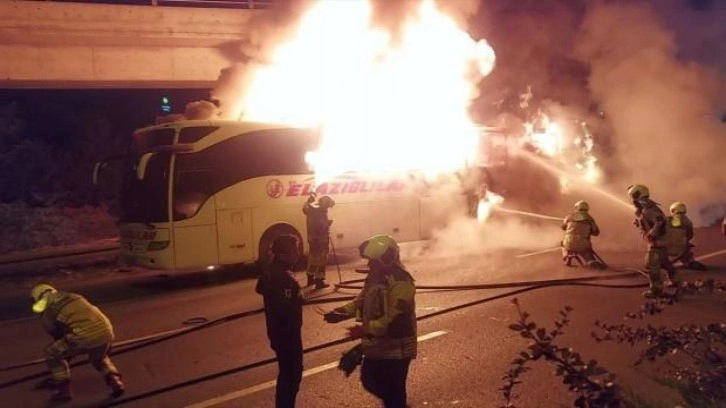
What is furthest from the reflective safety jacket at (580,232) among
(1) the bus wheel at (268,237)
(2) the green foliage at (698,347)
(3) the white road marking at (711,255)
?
(2) the green foliage at (698,347)

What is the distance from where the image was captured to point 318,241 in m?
11.5

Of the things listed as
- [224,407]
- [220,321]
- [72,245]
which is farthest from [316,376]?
[72,245]

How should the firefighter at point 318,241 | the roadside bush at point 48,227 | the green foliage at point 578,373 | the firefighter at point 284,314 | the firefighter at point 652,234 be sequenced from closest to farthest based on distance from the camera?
the green foliage at point 578,373, the firefighter at point 284,314, the firefighter at point 652,234, the firefighter at point 318,241, the roadside bush at point 48,227

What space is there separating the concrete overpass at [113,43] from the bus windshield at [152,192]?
23.9 ft

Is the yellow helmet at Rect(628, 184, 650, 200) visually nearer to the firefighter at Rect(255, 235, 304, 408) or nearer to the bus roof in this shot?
the firefighter at Rect(255, 235, 304, 408)

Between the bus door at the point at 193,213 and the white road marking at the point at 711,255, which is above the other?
the bus door at the point at 193,213

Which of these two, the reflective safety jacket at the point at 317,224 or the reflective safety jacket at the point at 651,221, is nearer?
the reflective safety jacket at the point at 651,221

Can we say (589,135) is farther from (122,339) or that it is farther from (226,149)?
(122,339)

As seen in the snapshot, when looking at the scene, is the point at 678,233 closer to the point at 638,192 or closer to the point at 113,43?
the point at 638,192

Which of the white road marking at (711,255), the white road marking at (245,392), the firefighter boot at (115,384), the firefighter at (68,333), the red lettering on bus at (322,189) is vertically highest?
the red lettering on bus at (322,189)

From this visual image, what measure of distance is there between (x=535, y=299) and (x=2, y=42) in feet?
46.6

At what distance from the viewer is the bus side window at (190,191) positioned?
12211 mm

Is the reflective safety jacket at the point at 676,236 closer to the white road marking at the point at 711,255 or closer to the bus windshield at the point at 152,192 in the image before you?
the white road marking at the point at 711,255

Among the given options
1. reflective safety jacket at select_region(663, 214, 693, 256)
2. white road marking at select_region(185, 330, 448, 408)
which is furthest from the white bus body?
reflective safety jacket at select_region(663, 214, 693, 256)
